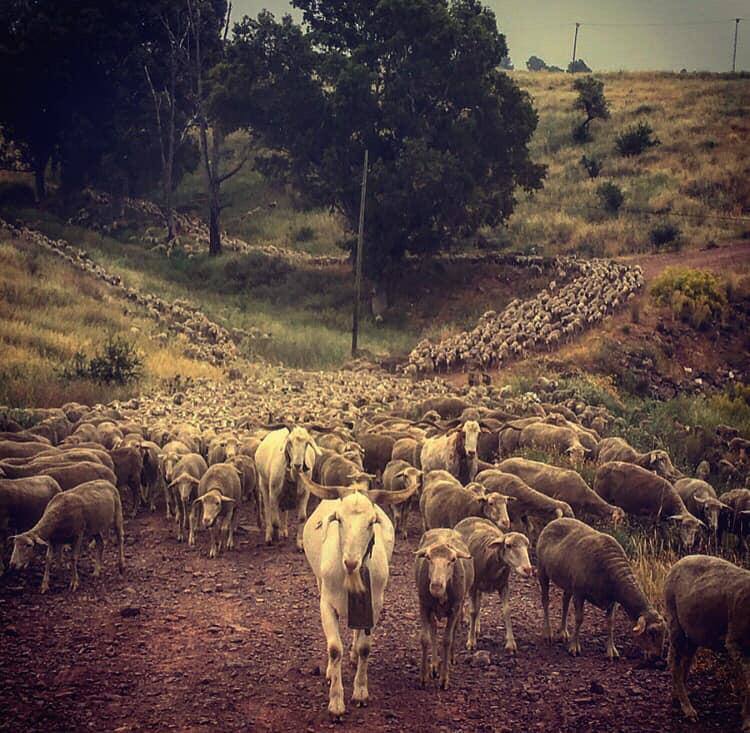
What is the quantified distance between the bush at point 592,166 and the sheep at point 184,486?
46666 mm

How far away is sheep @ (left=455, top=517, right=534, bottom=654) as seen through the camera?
31.9ft

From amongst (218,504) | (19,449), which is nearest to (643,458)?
(218,504)

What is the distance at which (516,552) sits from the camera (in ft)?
31.9

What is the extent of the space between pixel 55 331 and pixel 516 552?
23155mm

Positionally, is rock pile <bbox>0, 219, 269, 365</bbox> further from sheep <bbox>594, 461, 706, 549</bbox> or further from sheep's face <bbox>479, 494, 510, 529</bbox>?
sheep's face <bbox>479, 494, 510, 529</bbox>

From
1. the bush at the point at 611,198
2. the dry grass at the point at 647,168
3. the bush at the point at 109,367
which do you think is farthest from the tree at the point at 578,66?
the bush at the point at 109,367

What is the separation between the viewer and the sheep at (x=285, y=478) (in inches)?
538

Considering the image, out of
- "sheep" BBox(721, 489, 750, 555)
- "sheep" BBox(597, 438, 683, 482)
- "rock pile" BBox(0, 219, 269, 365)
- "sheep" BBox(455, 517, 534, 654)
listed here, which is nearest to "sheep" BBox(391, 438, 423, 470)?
"sheep" BBox(597, 438, 683, 482)

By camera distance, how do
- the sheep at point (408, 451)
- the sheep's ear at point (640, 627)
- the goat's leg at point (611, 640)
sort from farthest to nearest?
the sheep at point (408, 451) → the goat's leg at point (611, 640) → the sheep's ear at point (640, 627)

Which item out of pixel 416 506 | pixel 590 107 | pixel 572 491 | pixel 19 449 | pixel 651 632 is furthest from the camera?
pixel 590 107

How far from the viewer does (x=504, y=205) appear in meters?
41.9

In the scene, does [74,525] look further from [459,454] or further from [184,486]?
[459,454]

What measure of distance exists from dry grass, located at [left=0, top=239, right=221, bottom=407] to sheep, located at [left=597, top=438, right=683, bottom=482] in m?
13.1

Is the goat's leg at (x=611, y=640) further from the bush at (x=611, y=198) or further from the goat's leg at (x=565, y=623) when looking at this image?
the bush at (x=611, y=198)
